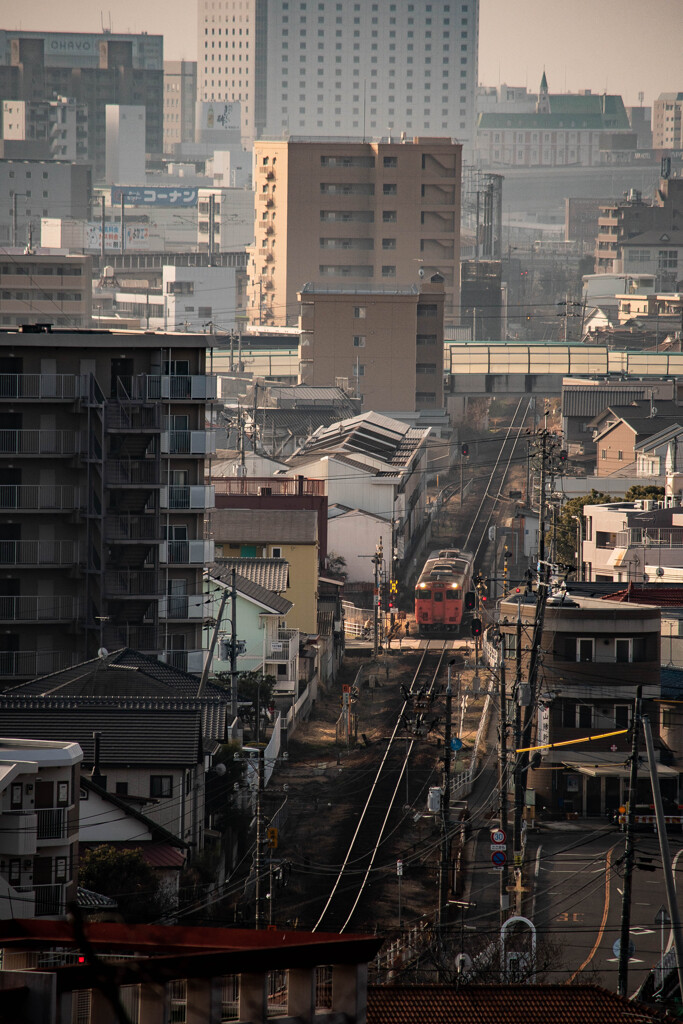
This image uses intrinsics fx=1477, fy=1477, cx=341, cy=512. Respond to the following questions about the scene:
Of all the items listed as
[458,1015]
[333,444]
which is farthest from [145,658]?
[333,444]

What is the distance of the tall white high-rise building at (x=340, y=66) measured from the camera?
537 ft

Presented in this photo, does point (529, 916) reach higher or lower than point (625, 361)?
lower

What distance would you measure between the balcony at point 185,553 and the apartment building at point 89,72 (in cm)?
11627

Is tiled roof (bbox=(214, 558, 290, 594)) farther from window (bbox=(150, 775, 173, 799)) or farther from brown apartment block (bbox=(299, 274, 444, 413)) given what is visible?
brown apartment block (bbox=(299, 274, 444, 413))

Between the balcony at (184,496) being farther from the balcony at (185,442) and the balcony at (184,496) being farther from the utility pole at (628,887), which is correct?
the utility pole at (628,887)

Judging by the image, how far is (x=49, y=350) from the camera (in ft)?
76.4

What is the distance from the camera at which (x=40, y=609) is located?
2302 cm

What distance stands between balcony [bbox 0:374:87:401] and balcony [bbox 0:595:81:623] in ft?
10.2

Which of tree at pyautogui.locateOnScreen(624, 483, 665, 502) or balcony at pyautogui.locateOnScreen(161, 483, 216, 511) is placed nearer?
balcony at pyautogui.locateOnScreen(161, 483, 216, 511)

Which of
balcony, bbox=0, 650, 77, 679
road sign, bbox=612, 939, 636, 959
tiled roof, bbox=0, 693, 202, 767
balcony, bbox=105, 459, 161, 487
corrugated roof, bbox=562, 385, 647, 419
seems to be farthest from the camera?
corrugated roof, bbox=562, 385, 647, 419

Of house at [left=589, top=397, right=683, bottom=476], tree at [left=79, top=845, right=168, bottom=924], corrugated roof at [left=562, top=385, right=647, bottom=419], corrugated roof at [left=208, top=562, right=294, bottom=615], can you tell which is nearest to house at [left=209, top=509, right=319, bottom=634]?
corrugated roof at [left=208, top=562, right=294, bottom=615]

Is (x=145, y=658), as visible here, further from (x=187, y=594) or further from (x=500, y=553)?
(x=500, y=553)

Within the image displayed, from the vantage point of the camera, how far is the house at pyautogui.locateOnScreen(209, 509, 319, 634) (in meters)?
31.1

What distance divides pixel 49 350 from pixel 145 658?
5.43 m
